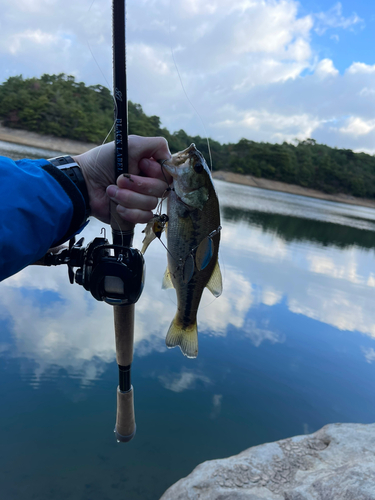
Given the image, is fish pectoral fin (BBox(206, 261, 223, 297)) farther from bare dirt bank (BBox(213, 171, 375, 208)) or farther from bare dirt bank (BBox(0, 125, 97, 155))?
bare dirt bank (BBox(213, 171, 375, 208))

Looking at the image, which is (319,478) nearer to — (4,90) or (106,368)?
(106,368)

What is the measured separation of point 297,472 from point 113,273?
207cm

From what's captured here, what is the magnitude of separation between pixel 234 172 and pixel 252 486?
199 feet

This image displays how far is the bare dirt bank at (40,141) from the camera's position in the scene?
4153cm

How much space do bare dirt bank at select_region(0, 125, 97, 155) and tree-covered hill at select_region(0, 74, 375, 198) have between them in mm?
666

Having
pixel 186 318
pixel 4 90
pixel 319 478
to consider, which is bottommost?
pixel 319 478

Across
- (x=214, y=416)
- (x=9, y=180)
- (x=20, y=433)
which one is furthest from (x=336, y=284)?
(x=9, y=180)

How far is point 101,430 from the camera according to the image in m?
2.84

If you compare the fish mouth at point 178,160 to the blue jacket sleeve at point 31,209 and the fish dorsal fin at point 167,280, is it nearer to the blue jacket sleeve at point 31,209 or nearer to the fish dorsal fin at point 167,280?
the blue jacket sleeve at point 31,209

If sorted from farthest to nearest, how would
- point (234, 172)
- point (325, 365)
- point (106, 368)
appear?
point (234, 172) → point (325, 365) → point (106, 368)

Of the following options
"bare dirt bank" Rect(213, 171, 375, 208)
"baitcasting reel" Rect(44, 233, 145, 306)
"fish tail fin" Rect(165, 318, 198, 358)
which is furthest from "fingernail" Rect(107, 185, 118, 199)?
"bare dirt bank" Rect(213, 171, 375, 208)

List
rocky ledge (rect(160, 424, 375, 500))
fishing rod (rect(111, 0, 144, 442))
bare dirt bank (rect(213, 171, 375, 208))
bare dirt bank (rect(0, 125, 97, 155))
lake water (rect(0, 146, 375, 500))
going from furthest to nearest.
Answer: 1. bare dirt bank (rect(213, 171, 375, 208))
2. bare dirt bank (rect(0, 125, 97, 155))
3. lake water (rect(0, 146, 375, 500))
4. rocky ledge (rect(160, 424, 375, 500))
5. fishing rod (rect(111, 0, 144, 442))

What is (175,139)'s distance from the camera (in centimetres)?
3078

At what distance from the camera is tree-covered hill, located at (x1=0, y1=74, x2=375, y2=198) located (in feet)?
123
